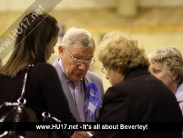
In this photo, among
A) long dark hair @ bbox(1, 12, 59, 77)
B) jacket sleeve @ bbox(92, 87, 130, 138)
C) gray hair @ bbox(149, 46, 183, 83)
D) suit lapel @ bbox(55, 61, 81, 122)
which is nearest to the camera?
jacket sleeve @ bbox(92, 87, 130, 138)

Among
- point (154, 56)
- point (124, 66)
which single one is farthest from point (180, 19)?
point (124, 66)

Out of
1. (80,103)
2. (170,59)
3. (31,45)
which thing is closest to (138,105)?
(31,45)

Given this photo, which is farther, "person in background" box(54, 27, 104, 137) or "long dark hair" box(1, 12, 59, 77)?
"person in background" box(54, 27, 104, 137)

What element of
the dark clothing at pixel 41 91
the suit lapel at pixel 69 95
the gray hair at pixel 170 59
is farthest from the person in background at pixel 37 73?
the gray hair at pixel 170 59

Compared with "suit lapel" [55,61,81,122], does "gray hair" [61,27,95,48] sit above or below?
above

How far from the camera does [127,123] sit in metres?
2.33

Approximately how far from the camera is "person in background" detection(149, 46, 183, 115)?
3332 millimetres

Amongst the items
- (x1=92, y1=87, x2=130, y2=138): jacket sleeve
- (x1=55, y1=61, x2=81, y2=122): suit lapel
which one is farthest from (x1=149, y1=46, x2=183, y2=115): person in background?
(x1=92, y1=87, x2=130, y2=138): jacket sleeve

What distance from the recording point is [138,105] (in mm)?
2350

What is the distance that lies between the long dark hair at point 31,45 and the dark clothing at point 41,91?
2.3 inches

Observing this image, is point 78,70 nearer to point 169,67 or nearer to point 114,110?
point 169,67

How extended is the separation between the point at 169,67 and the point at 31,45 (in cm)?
128

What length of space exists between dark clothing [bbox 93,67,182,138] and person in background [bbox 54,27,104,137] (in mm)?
796

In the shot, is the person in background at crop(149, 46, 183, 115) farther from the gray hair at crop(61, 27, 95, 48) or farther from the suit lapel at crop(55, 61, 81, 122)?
the suit lapel at crop(55, 61, 81, 122)
